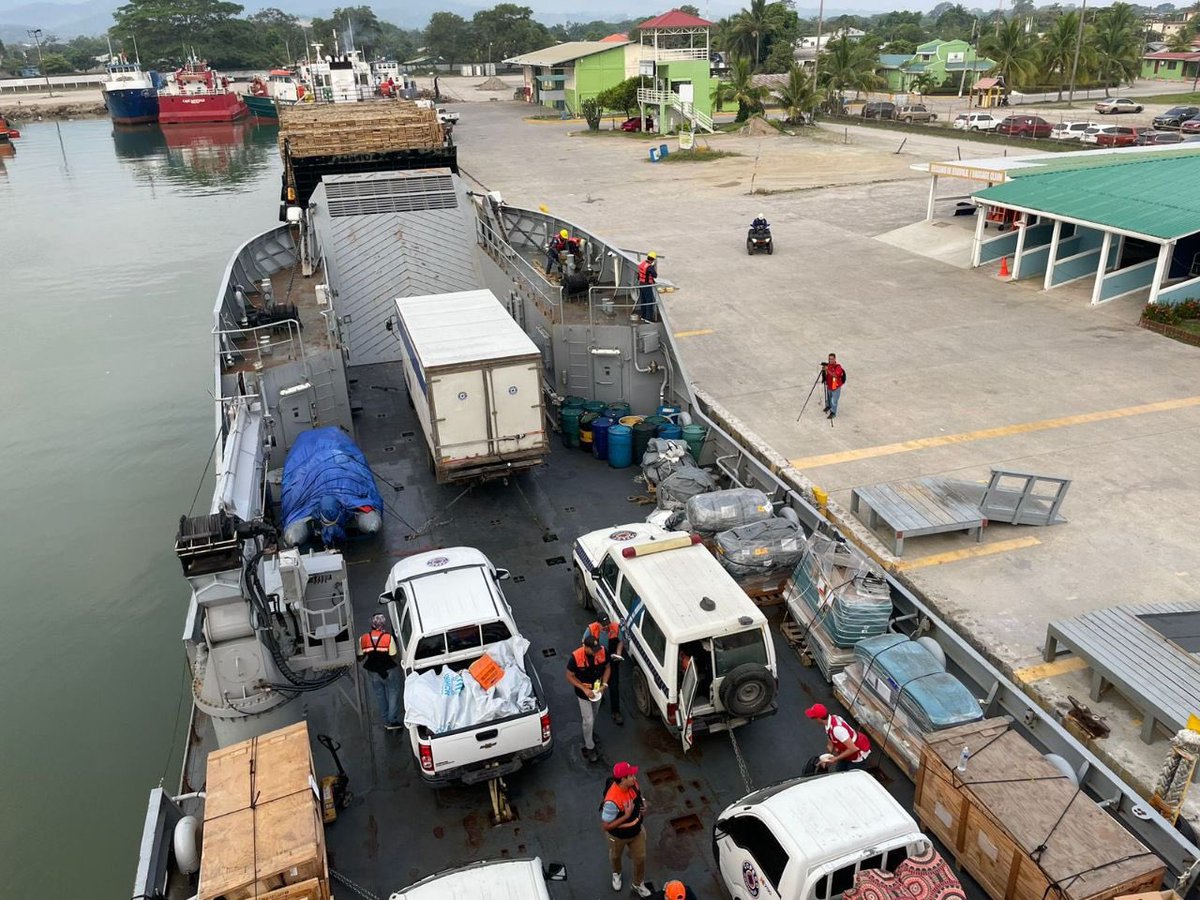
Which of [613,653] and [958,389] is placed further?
[958,389]

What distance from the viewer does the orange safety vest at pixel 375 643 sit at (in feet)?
27.3

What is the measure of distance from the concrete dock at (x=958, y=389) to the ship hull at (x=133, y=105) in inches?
3054

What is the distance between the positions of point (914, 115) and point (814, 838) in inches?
2667

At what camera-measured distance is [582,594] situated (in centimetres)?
1064

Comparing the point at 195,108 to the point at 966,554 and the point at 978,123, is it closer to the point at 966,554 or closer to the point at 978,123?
the point at 978,123

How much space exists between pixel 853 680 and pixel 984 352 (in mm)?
14217

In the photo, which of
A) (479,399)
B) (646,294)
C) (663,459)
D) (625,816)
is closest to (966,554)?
(663,459)

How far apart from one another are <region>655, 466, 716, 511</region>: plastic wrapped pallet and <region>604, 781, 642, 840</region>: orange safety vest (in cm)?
576

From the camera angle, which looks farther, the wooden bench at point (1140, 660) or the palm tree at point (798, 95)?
the palm tree at point (798, 95)

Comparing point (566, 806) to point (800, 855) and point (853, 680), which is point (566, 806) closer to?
point (800, 855)

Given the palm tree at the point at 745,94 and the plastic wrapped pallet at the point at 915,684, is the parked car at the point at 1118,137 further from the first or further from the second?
the plastic wrapped pallet at the point at 915,684

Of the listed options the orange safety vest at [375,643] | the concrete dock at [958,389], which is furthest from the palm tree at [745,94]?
the orange safety vest at [375,643]

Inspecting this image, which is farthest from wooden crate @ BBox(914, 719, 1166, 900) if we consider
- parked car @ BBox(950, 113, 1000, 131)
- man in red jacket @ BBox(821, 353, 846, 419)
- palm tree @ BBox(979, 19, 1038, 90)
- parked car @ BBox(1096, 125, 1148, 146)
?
palm tree @ BBox(979, 19, 1038, 90)

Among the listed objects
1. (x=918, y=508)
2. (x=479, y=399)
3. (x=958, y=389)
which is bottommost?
(x=958, y=389)
